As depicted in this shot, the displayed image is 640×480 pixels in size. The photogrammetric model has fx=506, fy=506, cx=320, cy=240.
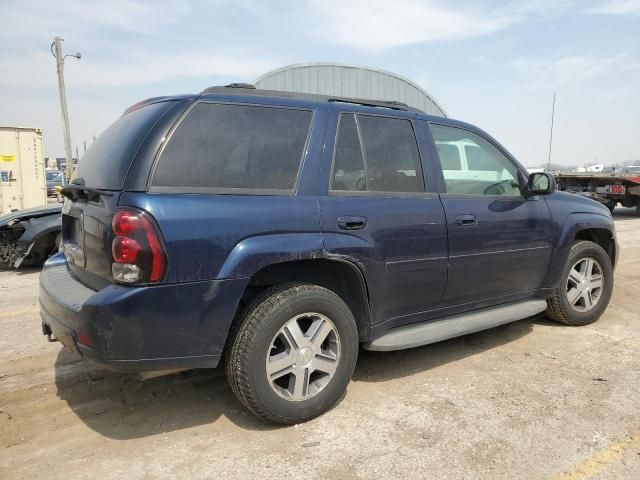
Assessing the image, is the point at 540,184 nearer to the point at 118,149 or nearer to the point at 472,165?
the point at 472,165

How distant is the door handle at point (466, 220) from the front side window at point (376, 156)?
1.13 feet

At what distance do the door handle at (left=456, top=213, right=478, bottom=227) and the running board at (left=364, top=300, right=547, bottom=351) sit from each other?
2.22 feet

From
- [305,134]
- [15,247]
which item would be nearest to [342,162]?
[305,134]

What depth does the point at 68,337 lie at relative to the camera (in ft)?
8.66

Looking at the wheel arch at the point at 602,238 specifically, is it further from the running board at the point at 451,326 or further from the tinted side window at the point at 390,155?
the tinted side window at the point at 390,155

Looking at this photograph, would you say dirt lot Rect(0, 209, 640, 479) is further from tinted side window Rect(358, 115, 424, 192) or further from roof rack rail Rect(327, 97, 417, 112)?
roof rack rail Rect(327, 97, 417, 112)

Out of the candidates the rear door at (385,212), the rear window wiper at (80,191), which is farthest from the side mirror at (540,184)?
the rear window wiper at (80,191)

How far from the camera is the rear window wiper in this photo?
8.73 ft

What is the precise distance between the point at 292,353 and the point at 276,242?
63 cm

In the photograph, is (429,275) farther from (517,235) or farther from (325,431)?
(325,431)

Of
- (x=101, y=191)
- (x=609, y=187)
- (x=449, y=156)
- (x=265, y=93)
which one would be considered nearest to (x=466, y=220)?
(x=449, y=156)

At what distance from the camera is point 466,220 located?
3.55m

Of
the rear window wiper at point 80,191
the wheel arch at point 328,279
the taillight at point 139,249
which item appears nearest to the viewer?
the taillight at point 139,249

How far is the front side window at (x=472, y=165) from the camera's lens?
3.67 m
